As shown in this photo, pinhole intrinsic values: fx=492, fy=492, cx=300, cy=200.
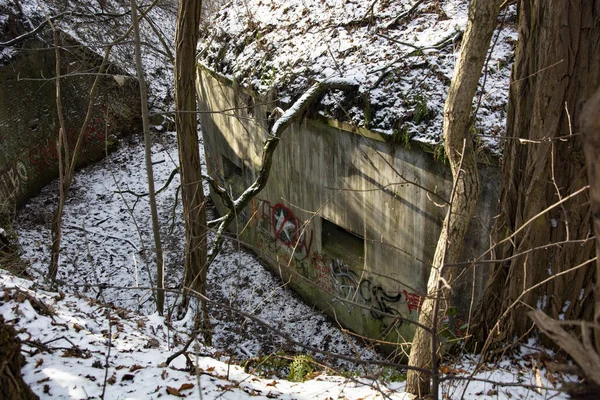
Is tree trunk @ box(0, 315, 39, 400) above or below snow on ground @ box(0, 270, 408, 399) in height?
above

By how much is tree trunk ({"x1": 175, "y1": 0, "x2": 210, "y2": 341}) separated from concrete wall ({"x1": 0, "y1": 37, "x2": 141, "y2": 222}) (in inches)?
181

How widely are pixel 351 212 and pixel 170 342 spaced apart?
8.74 ft

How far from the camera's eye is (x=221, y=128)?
9344mm

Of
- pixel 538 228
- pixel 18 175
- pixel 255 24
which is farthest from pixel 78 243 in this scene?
pixel 538 228

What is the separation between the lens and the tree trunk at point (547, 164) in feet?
11.2

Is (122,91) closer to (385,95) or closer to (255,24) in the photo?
(255,24)

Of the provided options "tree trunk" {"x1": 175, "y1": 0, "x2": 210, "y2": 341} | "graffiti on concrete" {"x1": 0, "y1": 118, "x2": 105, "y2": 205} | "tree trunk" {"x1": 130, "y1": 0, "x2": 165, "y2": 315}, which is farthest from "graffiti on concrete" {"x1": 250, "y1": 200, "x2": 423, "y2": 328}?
"graffiti on concrete" {"x1": 0, "y1": 118, "x2": 105, "y2": 205}

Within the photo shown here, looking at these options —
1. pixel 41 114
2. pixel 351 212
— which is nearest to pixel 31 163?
pixel 41 114

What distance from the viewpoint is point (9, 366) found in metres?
2.62

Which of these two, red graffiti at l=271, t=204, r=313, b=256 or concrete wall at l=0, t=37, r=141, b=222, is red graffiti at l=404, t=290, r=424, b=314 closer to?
red graffiti at l=271, t=204, r=313, b=256

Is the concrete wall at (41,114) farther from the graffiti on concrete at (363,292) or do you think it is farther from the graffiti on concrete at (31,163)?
→ the graffiti on concrete at (363,292)

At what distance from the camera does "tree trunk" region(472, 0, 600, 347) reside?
3428mm

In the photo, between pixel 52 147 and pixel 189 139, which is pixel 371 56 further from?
pixel 52 147

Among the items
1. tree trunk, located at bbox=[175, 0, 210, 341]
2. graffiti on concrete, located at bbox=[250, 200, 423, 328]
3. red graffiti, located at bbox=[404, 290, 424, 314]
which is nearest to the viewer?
tree trunk, located at bbox=[175, 0, 210, 341]
